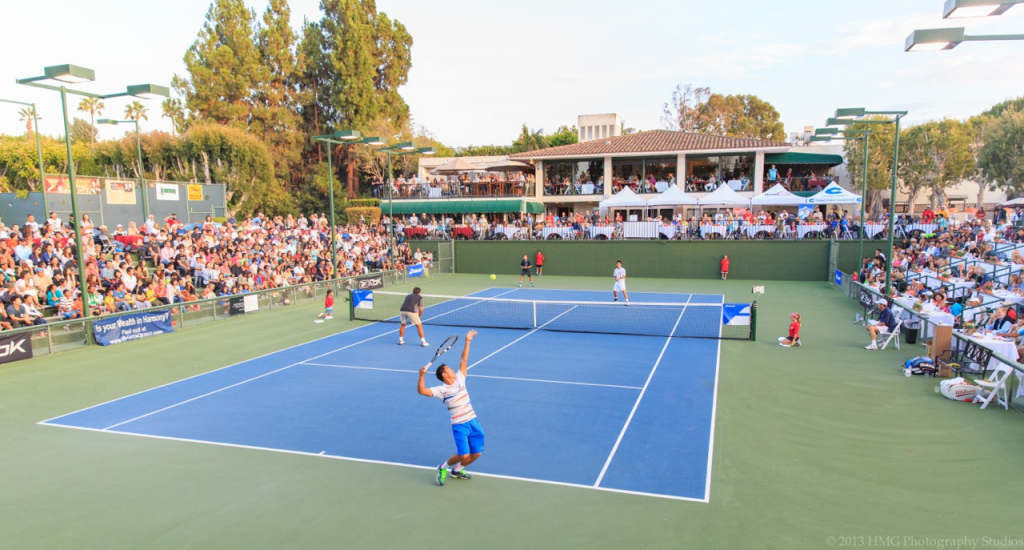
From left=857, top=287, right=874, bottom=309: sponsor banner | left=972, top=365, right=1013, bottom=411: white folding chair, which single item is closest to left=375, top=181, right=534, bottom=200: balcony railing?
left=857, top=287, right=874, bottom=309: sponsor banner

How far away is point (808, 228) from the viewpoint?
96.9 ft

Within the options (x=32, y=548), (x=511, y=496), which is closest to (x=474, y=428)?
(x=511, y=496)

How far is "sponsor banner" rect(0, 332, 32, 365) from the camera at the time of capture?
46.3 feet

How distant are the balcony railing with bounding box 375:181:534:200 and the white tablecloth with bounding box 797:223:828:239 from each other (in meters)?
18.1

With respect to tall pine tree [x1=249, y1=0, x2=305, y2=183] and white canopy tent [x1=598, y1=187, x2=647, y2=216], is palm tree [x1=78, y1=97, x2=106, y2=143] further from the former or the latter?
white canopy tent [x1=598, y1=187, x2=647, y2=216]

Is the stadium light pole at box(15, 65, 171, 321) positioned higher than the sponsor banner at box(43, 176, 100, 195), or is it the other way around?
the stadium light pole at box(15, 65, 171, 321)

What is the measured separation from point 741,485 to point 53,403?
40.7ft

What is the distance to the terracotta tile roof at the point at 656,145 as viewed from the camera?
124 feet

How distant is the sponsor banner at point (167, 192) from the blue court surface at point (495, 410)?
20.5 meters

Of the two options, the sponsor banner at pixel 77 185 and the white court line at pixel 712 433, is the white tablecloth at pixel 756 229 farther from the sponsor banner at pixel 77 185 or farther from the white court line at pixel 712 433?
the sponsor banner at pixel 77 185

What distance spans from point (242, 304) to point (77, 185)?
12.7 meters

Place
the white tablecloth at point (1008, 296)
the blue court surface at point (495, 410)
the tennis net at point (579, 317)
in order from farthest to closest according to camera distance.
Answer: the tennis net at point (579, 317) < the white tablecloth at point (1008, 296) < the blue court surface at point (495, 410)

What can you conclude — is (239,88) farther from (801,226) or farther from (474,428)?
(474,428)

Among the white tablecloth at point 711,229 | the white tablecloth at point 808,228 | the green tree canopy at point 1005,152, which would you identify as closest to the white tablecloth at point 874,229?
the white tablecloth at point 808,228
